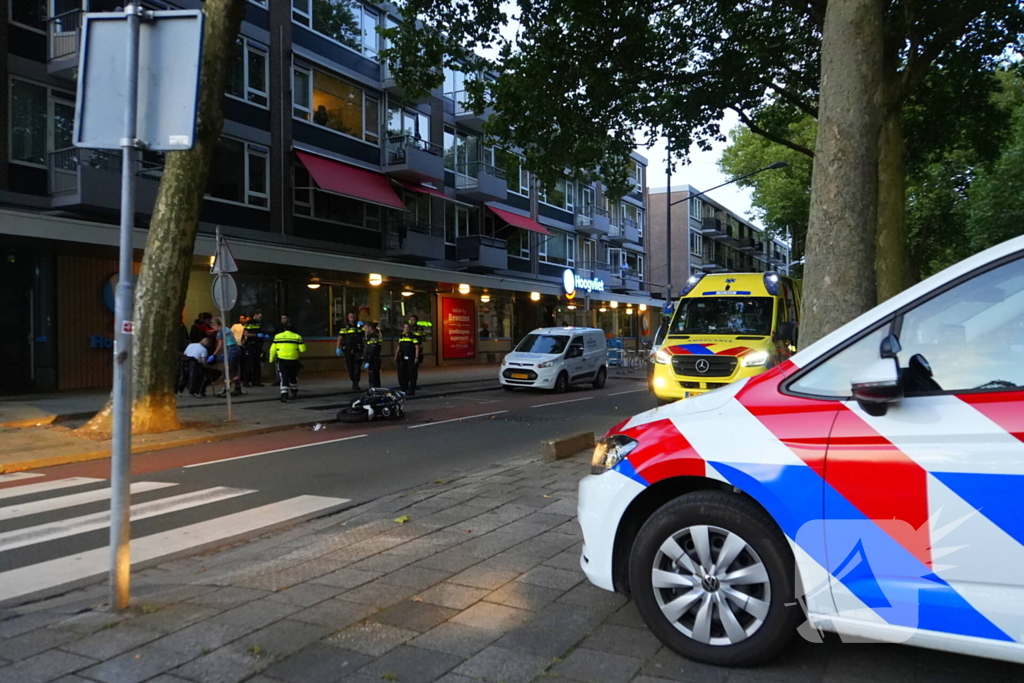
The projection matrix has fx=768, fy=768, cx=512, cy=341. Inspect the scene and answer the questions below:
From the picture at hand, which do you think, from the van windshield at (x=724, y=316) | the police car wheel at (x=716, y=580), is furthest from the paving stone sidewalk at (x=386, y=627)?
the van windshield at (x=724, y=316)

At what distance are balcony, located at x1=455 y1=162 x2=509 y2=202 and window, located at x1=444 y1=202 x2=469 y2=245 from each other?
626 millimetres

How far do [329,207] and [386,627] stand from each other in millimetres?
22645

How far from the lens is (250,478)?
26.9ft

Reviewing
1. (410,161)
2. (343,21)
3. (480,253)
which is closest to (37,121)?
(343,21)

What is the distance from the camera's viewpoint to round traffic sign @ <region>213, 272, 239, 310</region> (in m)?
12.7

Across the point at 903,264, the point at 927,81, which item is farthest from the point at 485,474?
the point at 927,81

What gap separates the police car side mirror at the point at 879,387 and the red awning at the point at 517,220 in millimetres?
30306

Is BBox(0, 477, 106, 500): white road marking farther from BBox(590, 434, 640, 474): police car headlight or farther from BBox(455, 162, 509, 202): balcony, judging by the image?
BBox(455, 162, 509, 202): balcony

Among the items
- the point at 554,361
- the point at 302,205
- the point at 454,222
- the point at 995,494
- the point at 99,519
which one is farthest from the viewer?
the point at 454,222

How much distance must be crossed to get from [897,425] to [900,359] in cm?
34

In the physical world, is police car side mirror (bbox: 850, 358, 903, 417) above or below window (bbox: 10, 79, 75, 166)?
below

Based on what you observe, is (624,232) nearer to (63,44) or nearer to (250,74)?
(250,74)

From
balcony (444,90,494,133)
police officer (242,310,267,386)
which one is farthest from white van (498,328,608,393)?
balcony (444,90,494,133)

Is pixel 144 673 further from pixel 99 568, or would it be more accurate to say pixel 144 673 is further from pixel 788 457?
pixel 788 457
